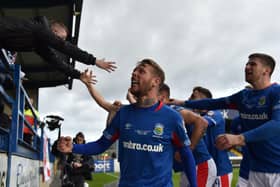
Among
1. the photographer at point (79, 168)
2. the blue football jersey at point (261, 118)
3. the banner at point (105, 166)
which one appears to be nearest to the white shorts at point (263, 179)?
the blue football jersey at point (261, 118)

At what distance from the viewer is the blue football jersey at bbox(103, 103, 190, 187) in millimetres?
3143

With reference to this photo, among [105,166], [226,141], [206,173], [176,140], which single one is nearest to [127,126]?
[176,140]

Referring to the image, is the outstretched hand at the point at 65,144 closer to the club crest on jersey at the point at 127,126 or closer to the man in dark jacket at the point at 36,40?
the club crest on jersey at the point at 127,126

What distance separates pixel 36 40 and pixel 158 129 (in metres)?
1.38

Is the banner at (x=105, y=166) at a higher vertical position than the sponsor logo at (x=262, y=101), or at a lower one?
higher

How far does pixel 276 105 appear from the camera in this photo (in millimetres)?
3855

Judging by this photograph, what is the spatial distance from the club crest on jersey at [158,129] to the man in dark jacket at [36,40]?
1.13m

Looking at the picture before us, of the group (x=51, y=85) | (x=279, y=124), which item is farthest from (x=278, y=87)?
(x=51, y=85)

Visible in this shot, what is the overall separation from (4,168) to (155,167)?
5.38 feet

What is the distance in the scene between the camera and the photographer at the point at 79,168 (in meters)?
8.74

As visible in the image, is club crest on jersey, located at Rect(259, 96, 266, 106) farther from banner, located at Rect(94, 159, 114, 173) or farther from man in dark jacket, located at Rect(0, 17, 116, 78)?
banner, located at Rect(94, 159, 114, 173)

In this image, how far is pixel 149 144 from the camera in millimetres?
3199

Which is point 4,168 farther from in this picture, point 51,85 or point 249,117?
point 51,85

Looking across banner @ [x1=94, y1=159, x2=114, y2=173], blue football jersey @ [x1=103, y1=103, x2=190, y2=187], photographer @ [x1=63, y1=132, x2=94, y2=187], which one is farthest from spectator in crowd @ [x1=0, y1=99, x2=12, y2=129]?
banner @ [x1=94, y1=159, x2=114, y2=173]
